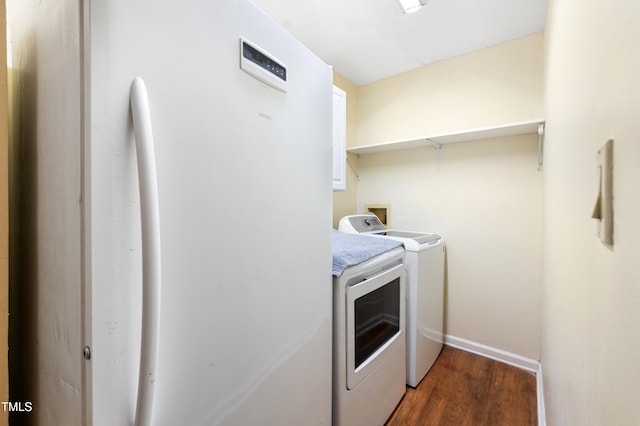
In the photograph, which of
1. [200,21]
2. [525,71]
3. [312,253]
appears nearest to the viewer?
[200,21]

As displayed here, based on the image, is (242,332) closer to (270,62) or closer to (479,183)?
(270,62)

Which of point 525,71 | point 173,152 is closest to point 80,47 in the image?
point 173,152

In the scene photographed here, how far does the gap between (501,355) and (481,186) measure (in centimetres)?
135

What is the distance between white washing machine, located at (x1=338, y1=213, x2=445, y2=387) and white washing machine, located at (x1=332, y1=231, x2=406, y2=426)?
0.40 ft

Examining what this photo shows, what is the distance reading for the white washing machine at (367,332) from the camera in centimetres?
113

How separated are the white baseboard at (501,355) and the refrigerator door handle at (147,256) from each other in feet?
7.21

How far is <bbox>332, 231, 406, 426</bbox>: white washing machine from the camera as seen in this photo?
3.70 ft

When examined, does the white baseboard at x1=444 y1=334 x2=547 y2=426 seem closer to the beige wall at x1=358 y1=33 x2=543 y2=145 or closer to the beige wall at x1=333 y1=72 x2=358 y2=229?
the beige wall at x1=333 y1=72 x2=358 y2=229

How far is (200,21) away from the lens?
1.97 feet

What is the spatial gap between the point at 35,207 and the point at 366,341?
53.7 inches

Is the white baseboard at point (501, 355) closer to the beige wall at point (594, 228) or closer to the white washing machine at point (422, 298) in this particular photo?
the white washing machine at point (422, 298)

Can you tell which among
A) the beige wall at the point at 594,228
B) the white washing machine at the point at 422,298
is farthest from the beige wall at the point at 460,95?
the beige wall at the point at 594,228

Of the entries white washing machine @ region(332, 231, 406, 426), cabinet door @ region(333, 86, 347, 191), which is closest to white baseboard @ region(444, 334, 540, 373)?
white washing machine @ region(332, 231, 406, 426)

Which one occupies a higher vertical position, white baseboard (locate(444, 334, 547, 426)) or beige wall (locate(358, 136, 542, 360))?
beige wall (locate(358, 136, 542, 360))
